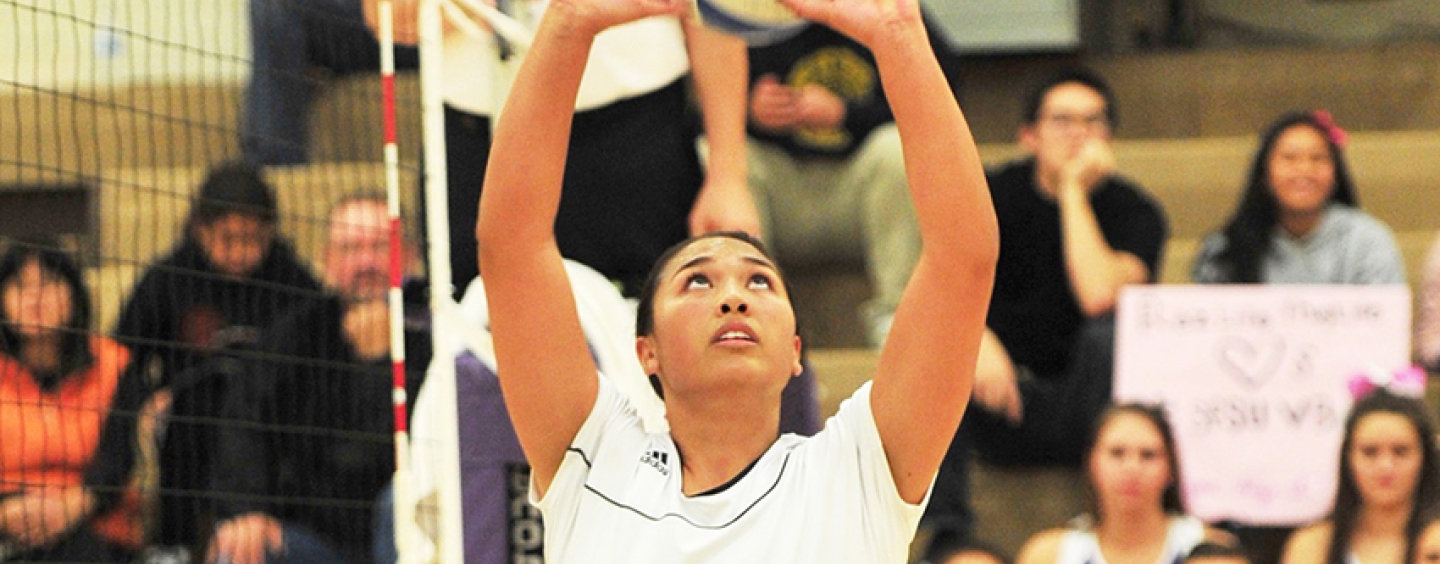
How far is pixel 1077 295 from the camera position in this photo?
700cm

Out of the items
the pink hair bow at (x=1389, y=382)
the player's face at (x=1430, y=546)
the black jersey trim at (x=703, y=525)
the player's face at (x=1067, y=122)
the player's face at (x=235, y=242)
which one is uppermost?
the player's face at (x=1067, y=122)

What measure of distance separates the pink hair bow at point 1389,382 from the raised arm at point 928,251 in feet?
10.7

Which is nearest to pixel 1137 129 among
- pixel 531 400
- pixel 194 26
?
pixel 194 26

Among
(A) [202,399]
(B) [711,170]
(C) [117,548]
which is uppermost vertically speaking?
(B) [711,170]

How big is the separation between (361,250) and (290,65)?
1.56 m

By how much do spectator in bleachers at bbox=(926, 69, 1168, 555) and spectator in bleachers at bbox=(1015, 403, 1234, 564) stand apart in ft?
1.25

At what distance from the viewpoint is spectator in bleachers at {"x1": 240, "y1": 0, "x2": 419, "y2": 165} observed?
26.5 ft

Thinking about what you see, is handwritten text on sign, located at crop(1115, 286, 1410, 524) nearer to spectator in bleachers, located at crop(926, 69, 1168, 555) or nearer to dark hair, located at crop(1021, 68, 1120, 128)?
spectator in bleachers, located at crop(926, 69, 1168, 555)

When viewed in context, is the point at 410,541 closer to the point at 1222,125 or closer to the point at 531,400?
the point at 531,400

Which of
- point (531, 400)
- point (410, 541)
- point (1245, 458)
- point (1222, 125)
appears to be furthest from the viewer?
point (1222, 125)

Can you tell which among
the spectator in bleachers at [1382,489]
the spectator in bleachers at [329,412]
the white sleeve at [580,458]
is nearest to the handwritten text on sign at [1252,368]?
the spectator in bleachers at [1382,489]

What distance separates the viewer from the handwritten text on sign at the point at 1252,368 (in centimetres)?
670

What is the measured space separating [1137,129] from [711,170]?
5.10m

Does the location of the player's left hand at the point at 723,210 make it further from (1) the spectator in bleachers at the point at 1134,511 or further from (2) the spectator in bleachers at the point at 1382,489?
(2) the spectator in bleachers at the point at 1382,489
